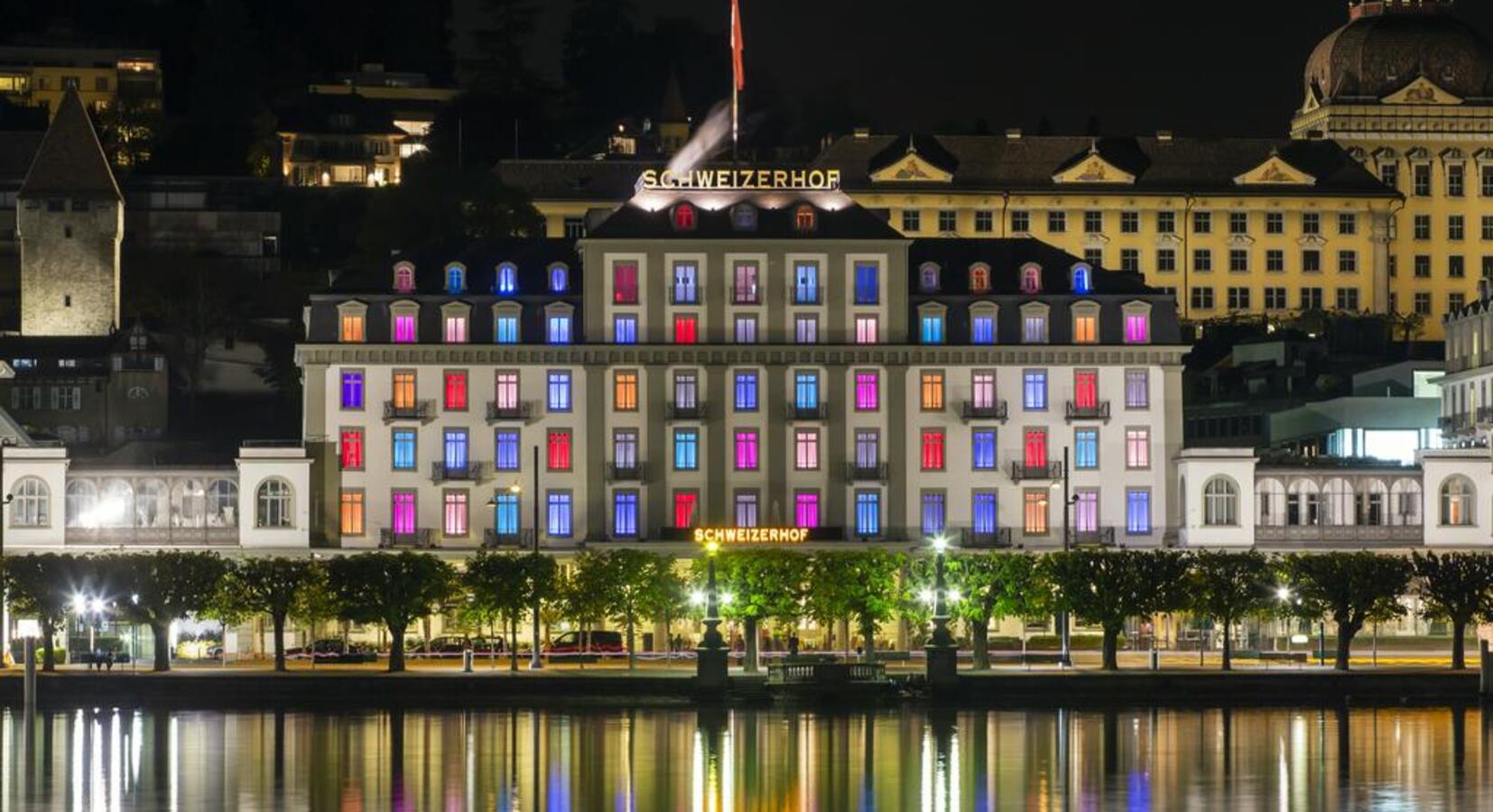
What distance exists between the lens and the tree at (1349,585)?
135 m

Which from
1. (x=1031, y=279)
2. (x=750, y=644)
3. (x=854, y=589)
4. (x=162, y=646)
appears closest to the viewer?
(x=162, y=646)

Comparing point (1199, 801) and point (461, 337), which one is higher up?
point (461, 337)

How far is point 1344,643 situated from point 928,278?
3154 centimetres

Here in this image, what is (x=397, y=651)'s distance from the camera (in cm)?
13412

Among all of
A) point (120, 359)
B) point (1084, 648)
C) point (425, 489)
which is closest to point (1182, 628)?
point (1084, 648)

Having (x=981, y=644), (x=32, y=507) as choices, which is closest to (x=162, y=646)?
(x=32, y=507)

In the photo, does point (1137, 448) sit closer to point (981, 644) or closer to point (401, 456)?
point (981, 644)

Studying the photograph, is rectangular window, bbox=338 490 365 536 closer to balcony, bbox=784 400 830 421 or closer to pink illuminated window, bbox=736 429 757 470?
pink illuminated window, bbox=736 429 757 470

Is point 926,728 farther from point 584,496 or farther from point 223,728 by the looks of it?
point 584,496

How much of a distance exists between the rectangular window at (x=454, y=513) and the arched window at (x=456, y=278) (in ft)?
28.3

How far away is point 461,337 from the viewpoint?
153 metres

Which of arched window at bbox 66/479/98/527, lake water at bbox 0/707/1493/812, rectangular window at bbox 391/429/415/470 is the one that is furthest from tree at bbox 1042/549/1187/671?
arched window at bbox 66/479/98/527

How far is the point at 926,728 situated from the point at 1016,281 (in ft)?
152

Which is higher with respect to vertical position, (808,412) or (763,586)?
(808,412)
